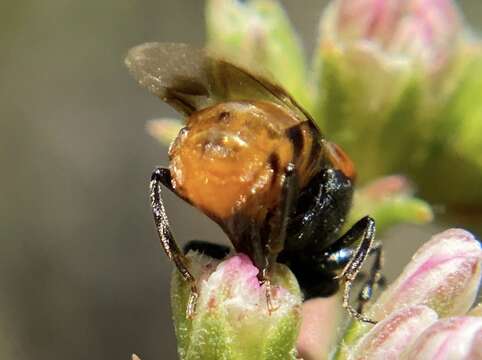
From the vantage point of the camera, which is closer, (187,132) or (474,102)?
(187,132)

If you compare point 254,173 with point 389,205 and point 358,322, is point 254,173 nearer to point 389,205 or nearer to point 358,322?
point 358,322

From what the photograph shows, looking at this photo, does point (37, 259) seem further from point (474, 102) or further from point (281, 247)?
point (281, 247)

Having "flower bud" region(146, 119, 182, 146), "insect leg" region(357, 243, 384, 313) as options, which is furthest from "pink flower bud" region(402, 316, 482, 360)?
"flower bud" region(146, 119, 182, 146)

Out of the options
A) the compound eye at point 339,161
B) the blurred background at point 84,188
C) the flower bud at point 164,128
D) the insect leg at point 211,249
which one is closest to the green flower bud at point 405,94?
the flower bud at point 164,128

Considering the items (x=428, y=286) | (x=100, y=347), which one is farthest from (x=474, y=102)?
(x=100, y=347)

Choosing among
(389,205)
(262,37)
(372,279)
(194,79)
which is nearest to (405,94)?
(389,205)
